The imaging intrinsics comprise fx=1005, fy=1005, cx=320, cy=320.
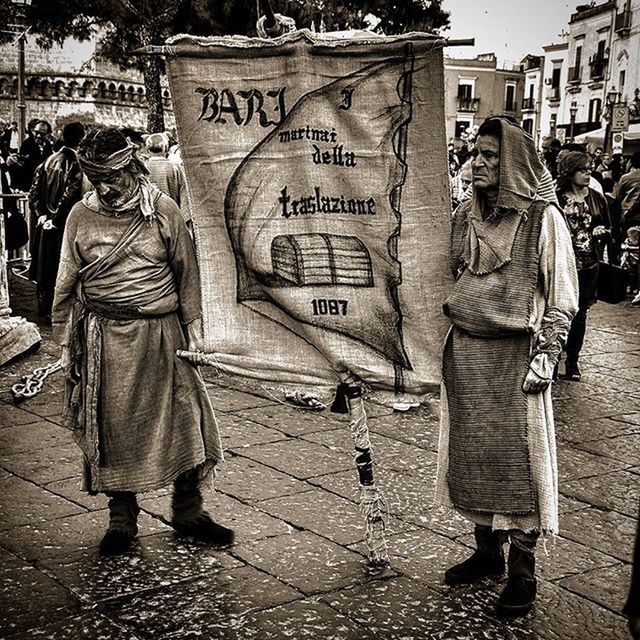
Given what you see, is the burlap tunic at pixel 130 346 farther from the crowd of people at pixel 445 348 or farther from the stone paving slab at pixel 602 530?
the stone paving slab at pixel 602 530

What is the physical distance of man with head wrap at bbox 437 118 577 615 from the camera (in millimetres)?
3783

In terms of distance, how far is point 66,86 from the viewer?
37438 mm

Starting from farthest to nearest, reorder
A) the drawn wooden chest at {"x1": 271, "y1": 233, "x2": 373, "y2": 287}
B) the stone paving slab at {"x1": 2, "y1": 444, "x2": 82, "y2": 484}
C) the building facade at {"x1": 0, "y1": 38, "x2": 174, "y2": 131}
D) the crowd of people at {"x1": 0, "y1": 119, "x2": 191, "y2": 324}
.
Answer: the building facade at {"x1": 0, "y1": 38, "x2": 174, "y2": 131} → the crowd of people at {"x1": 0, "y1": 119, "x2": 191, "y2": 324} → the stone paving slab at {"x1": 2, "y1": 444, "x2": 82, "y2": 484} → the drawn wooden chest at {"x1": 271, "y1": 233, "x2": 373, "y2": 287}

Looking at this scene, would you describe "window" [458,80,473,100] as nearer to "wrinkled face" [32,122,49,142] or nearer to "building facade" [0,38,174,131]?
"building facade" [0,38,174,131]

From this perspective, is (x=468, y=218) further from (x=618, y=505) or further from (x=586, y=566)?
(x=618, y=505)

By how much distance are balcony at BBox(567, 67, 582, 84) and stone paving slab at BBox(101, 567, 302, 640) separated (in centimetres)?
5797

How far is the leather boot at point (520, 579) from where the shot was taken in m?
3.82

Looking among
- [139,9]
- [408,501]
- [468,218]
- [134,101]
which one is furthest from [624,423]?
[134,101]

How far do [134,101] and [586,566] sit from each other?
3890 centimetres

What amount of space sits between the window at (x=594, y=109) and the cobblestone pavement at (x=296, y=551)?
169ft

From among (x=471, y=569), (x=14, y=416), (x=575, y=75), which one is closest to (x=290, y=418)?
(x=14, y=416)

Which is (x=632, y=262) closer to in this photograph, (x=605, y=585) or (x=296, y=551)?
(x=605, y=585)

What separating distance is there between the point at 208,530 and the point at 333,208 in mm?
1564

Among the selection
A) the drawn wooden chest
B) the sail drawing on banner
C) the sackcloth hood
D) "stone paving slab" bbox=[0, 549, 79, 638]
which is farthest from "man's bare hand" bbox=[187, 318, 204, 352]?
the sackcloth hood
